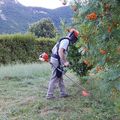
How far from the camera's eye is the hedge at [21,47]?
21.5 meters

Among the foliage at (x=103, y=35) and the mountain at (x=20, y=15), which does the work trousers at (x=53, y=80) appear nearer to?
the foliage at (x=103, y=35)

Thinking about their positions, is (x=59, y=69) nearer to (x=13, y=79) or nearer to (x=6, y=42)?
(x=13, y=79)

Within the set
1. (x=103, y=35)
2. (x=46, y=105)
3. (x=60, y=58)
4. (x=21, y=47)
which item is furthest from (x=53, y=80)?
(x=21, y=47)

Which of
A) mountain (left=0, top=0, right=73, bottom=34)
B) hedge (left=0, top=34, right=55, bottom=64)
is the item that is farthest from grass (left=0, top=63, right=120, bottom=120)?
mountain (left=0, top=0, right=73, bottom=34)

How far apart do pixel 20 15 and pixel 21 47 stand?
35.4m

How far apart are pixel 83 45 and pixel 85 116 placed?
2.58 meters

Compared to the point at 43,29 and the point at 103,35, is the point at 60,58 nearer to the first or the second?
the point at 103,35

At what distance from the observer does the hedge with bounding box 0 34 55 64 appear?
847 inches

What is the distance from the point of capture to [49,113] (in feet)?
27.0

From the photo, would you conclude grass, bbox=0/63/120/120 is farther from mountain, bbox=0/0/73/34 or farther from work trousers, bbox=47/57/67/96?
mountain, bbox=0/0/73/34

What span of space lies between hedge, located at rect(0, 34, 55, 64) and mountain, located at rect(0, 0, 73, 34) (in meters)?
22.7

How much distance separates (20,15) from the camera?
5766 cm

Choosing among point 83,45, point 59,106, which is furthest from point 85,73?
point 83,45

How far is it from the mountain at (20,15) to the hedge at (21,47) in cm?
2272
